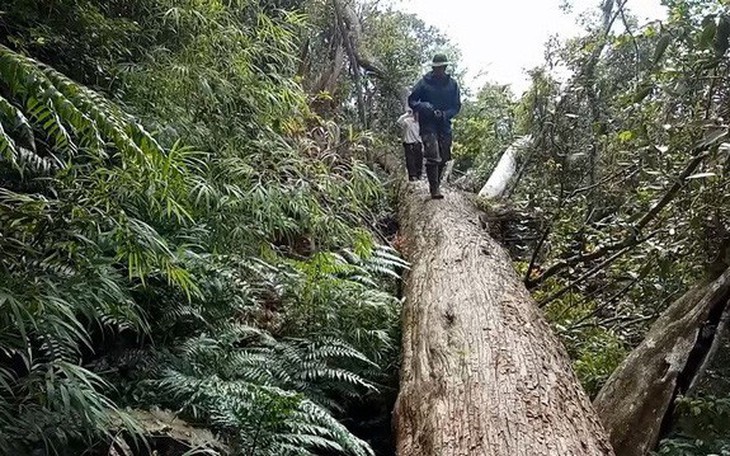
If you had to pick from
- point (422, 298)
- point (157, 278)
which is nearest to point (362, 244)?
point (422, 298)

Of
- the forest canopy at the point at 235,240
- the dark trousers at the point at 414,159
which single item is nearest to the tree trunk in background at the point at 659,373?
the forest canopy at the point at 235,240

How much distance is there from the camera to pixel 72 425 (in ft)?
6.04

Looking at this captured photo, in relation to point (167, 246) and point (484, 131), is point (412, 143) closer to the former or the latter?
point (484, 131)

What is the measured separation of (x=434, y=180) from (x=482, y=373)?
327 centimetres

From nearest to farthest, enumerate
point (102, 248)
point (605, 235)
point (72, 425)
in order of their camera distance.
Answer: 1. point (72, 425)
2. point (102, 248)
3. point (605, 235)

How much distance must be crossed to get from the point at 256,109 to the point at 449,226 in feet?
6.39

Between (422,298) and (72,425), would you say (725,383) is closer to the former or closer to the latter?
(422,298)

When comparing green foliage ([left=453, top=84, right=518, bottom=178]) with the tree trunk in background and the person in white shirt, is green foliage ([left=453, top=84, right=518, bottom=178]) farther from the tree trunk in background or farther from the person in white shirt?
the tree trunk in background

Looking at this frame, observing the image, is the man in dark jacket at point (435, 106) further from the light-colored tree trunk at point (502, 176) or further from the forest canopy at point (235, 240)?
the light-colored tree trunk at point (502, 176)

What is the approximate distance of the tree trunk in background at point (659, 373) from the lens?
244 cm

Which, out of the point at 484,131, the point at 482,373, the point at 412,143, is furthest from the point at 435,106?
the point at 482,373

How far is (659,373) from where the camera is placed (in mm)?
2588

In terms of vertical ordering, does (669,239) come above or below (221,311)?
above

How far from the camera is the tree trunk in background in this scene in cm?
244
